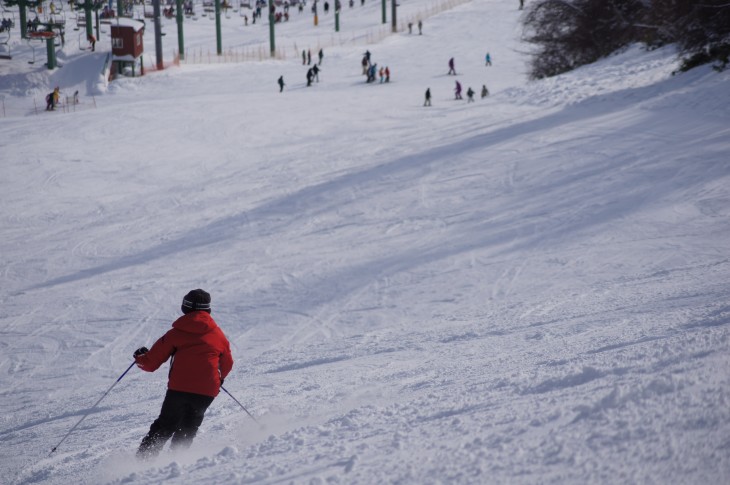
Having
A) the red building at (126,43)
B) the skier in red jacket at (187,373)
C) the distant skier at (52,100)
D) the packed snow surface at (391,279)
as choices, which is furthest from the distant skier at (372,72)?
the skier in red jacket at (187,373)

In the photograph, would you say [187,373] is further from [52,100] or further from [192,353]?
[52,100]

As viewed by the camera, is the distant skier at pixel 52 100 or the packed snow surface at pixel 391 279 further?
the distant skier at pixel 52 100

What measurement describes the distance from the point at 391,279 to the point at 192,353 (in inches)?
244

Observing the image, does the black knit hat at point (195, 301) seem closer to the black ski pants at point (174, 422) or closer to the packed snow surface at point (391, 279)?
the black ski pants at point (174, 422)

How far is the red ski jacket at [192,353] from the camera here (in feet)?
14.7

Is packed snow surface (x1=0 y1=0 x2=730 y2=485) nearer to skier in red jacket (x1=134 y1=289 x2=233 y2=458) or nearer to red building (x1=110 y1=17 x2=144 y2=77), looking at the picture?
skier in red jacket (x1=134 y1=289 x2=233 y2=458)

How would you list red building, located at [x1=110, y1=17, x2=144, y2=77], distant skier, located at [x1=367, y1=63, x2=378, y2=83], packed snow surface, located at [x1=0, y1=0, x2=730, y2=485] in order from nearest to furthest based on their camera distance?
packed snow surface, located at [x1=0, y1=0, x2=730, y2=485] < distant skier, located at [x1=367, y1=63, x2=378, y2=83] < red building, located at [x1=110, y1=17, x2=144, y2=77]

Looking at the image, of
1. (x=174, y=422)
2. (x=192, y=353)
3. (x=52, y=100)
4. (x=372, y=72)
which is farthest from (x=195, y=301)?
(x=372, y=72)

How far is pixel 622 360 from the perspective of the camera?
174 inches

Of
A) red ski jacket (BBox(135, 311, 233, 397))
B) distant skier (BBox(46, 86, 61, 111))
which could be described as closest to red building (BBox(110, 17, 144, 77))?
distant skier (BBox(46, 86, 61, 111))

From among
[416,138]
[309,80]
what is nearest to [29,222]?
[416,138]

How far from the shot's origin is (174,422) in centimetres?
447

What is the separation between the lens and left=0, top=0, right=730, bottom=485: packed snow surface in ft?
12.0

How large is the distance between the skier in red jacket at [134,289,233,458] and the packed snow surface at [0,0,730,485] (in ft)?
0.58
